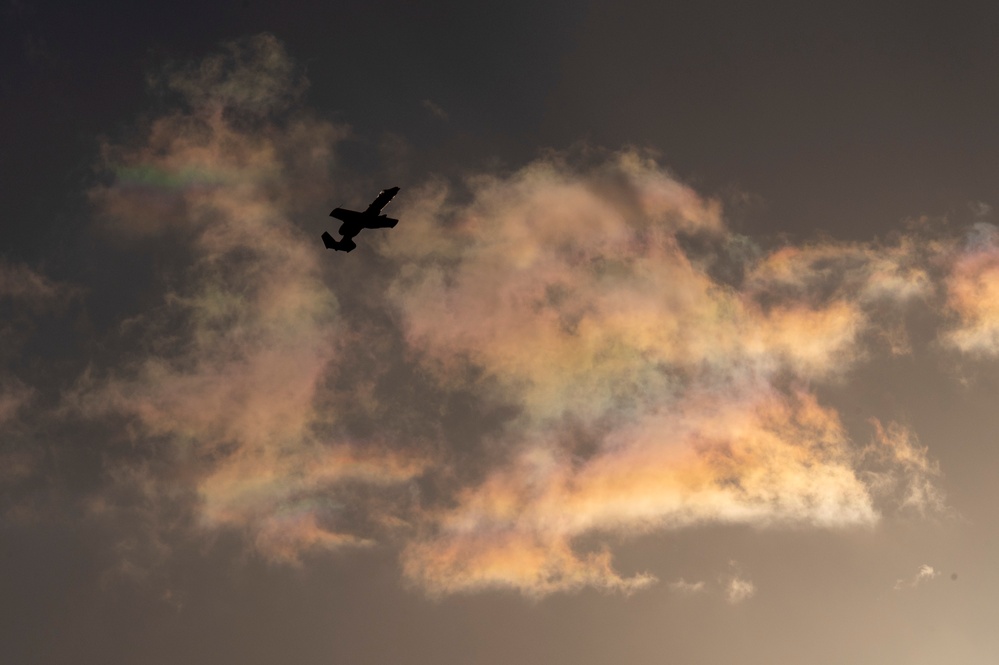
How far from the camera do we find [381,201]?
3578 inches

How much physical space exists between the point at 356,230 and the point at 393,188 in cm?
743

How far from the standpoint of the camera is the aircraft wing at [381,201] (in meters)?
89.2

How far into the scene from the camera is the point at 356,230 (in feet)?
310

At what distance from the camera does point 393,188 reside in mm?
89125

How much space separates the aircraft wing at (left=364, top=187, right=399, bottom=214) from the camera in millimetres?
89250
